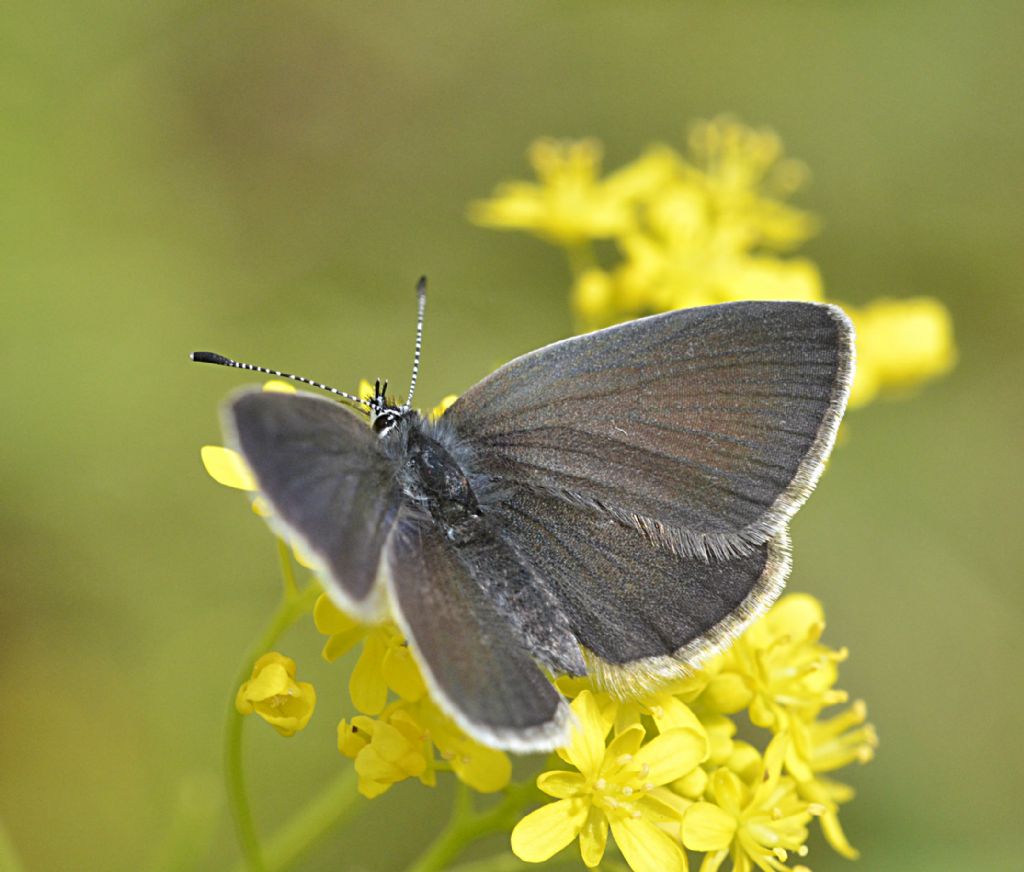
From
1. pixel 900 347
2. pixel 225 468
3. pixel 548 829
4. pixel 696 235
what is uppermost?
pixel 696 235

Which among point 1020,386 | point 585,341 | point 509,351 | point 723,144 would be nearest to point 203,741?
point 509,351

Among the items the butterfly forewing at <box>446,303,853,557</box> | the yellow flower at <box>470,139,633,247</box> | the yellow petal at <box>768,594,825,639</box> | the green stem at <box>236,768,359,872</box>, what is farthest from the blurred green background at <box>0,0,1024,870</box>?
the yellow petal at <box>768,594,825,639</box>

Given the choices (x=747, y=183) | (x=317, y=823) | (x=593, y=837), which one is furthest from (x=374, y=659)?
(x=747, y=183)

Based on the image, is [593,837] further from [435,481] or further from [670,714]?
[435,481]

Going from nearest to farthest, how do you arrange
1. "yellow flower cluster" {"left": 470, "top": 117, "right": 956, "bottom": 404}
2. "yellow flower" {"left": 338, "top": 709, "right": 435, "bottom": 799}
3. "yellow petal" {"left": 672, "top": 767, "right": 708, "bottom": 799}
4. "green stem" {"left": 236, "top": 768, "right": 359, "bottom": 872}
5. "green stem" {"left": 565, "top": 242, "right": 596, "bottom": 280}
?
"yellow flower" {"left": 338, "top": 709, "right": 435, "bottom": 799}
"yellow petal" {"left": 672, "top": 767, "right": 708, "bottom": 799}
"green stem" {"left": 236, "top": 768, "right": 359, "bottom": 872}
"yellow flower cluster" {"left": 470, "top": 117, "right": 956, "bottom": 404}
"green stem" {"left": 565, "top": 242, "right": 596, "bottom": 280}

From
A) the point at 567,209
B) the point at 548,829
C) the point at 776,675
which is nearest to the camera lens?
the point at 548,829

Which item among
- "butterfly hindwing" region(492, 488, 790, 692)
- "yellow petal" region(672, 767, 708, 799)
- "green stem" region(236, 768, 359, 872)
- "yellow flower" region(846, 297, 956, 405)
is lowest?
"yellow petal" region(672, 767, 708, 799)

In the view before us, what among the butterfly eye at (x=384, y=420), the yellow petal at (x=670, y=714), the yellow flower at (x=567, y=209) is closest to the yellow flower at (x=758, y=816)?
the yellow petal at (x=670, y=714)

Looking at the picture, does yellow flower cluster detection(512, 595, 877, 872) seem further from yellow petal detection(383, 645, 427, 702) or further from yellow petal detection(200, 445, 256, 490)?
yellow petal detection(200, 445, 256, 490)
